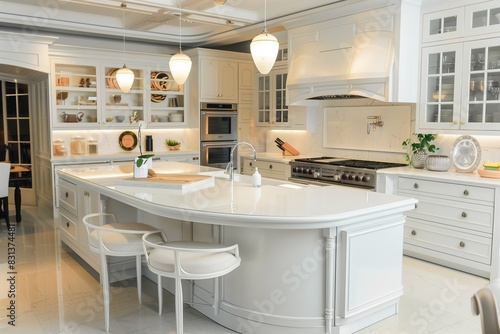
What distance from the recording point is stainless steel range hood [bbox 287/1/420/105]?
4645 millimetres

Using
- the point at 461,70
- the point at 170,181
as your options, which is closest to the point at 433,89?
the point at 461,70

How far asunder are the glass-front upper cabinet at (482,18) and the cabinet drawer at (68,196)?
4.13 meters

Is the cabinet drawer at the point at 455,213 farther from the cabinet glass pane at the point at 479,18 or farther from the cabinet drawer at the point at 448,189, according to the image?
the cabinet glass pane at the point at 479,18

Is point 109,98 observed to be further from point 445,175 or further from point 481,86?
point 481,86

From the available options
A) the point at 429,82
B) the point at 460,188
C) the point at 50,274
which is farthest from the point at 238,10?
the point at 50,274

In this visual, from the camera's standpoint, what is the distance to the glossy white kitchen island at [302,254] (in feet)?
8.66

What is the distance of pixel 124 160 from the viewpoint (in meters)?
6.65

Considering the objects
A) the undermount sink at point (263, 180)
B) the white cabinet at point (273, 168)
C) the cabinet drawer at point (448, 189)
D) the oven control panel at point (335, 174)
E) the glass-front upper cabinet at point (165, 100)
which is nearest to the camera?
the undermount sink at point (263, 180)

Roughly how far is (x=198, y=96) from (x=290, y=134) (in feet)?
5.35

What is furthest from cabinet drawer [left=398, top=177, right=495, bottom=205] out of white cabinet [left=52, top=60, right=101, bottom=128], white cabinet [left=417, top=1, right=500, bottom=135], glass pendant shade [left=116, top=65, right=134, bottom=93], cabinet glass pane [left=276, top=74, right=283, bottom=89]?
white cabinet [left=52, top=60, right=101, bottom=128]

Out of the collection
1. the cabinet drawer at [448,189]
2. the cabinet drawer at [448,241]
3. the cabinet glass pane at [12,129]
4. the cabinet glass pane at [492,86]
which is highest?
the cabinet glass pane at [492,86]

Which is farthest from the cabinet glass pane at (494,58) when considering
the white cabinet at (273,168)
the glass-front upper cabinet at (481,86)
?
the white cabinet at (273,168)

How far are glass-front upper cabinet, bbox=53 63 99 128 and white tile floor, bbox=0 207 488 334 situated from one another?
2490 mm

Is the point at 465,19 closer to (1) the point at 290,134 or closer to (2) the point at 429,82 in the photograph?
(2) the point at 429,82
